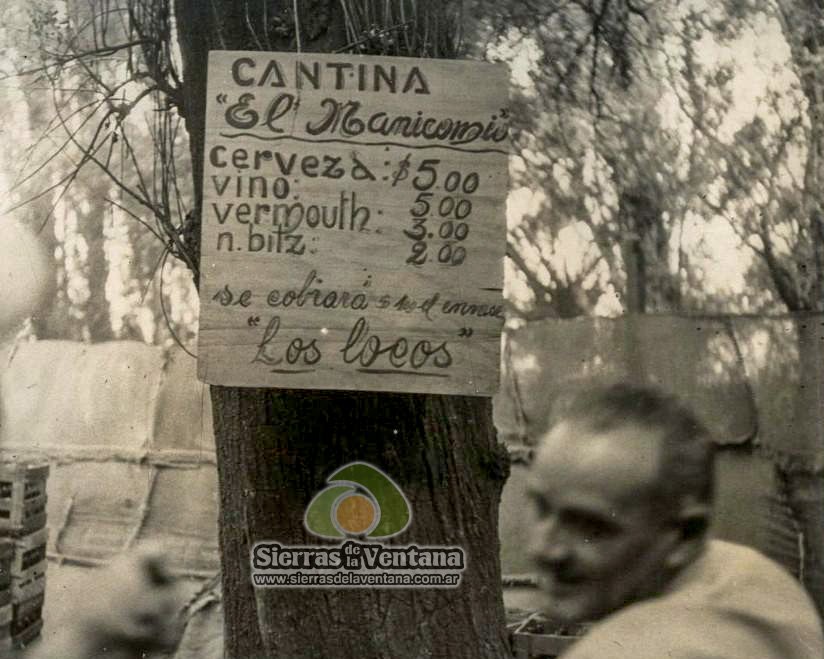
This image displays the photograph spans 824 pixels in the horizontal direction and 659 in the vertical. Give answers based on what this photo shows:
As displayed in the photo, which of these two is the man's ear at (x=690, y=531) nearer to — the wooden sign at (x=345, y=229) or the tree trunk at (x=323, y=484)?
the tree trunk at (x=323, y=484)

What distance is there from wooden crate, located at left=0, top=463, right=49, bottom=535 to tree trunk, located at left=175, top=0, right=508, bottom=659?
21.2 inches

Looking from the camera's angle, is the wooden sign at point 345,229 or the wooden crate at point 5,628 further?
the wooden crate at point 5,628

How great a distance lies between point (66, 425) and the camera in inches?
104

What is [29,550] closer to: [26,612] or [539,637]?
[26,612]

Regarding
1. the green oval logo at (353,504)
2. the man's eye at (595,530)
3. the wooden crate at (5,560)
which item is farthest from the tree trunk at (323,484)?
the wooden crate at (5,560)

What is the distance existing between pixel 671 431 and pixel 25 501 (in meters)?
1.92

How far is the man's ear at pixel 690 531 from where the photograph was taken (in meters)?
2.56

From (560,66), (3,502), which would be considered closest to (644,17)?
(560,66)

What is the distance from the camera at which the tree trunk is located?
8.38 feet

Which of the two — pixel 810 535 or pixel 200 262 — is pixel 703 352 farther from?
pixel 200 262

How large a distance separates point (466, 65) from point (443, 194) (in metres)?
0.38

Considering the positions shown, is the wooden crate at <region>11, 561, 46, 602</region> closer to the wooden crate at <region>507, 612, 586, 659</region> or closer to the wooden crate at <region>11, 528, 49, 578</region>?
the wooden crate at <region>11, 528, 49, 578</region>

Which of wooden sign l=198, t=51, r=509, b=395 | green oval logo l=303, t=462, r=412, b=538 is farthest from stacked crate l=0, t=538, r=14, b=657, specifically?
green oval logo l=303, t=462, r=412, b=538

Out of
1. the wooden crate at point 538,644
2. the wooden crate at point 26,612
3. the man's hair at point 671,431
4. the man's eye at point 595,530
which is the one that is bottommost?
the wooden crate at point 538,644
